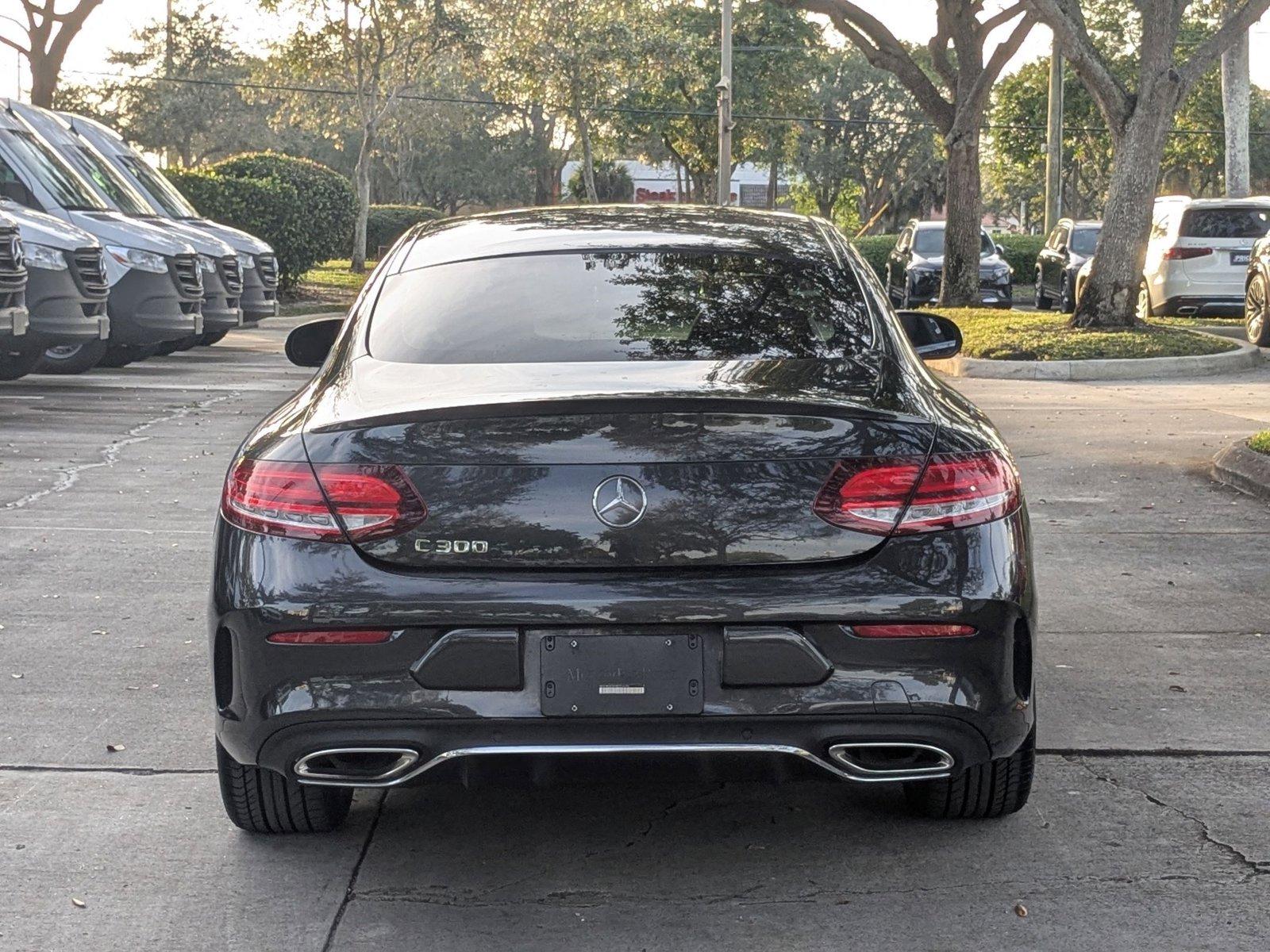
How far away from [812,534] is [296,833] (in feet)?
5.04

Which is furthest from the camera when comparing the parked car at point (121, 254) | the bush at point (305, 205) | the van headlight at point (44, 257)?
the bush at point (305, 205)

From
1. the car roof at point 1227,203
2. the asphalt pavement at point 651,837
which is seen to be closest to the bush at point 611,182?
the car roof at point 1227,203

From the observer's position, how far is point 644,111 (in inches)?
2303

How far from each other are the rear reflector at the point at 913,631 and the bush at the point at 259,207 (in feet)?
77.8

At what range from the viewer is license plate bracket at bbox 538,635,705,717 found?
3.61 m

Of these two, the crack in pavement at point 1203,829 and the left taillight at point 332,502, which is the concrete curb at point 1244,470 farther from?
the left taillight at point 332,502

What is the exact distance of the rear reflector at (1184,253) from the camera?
21.9 metres

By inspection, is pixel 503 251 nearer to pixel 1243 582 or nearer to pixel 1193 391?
pixel 1243 582

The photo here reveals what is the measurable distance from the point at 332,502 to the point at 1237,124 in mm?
28088

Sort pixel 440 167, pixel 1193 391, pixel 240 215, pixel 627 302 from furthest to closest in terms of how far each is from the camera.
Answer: pixel 440 167 → pixel 240 215 → pixel 1193 391 → pixel 627 302

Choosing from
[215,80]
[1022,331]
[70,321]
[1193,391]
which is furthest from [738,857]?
[215,80]

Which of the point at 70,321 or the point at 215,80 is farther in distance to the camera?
the point at 215,80

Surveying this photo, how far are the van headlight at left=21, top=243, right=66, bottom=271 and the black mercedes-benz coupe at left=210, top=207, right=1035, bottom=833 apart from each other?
1069cm

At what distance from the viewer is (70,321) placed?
13.9m
